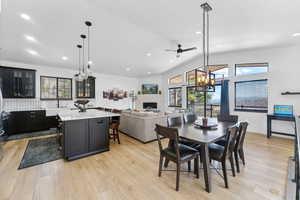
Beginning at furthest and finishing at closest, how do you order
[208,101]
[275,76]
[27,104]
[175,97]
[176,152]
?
[175,97]
[208,101]
[27,104]
[275,76]
[176,152]

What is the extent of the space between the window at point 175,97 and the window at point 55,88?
5560 mm

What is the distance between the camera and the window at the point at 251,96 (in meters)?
4.95

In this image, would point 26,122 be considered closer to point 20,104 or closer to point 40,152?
point 20,104

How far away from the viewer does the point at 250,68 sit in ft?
17.2

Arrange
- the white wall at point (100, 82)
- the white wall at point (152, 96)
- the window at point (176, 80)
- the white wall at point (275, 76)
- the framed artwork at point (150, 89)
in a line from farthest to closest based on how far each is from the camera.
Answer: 1. the framed artwork at point (150, 89)
2. the white wall at point (152, 96)
3. the window at point (176, 80)
4. the white wall at point (100, 82)
5. the white wall at point (275, 76)

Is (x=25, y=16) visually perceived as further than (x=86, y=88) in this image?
No

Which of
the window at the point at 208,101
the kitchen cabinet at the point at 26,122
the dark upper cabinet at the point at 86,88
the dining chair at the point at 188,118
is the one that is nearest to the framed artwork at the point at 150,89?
the window at the point at 208,101

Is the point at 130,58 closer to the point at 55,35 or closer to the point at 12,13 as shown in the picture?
the point at 55,35

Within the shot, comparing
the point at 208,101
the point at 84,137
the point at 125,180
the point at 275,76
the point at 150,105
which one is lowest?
the point at 125,180

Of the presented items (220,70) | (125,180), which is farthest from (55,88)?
(220,70)

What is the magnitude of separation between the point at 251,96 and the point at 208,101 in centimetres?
176

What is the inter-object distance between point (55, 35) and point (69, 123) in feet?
8.93

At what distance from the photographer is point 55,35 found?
375cm

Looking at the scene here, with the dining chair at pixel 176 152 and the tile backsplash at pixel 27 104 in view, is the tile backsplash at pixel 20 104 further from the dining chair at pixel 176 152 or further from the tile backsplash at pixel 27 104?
the dining chair at pixel 176 152
